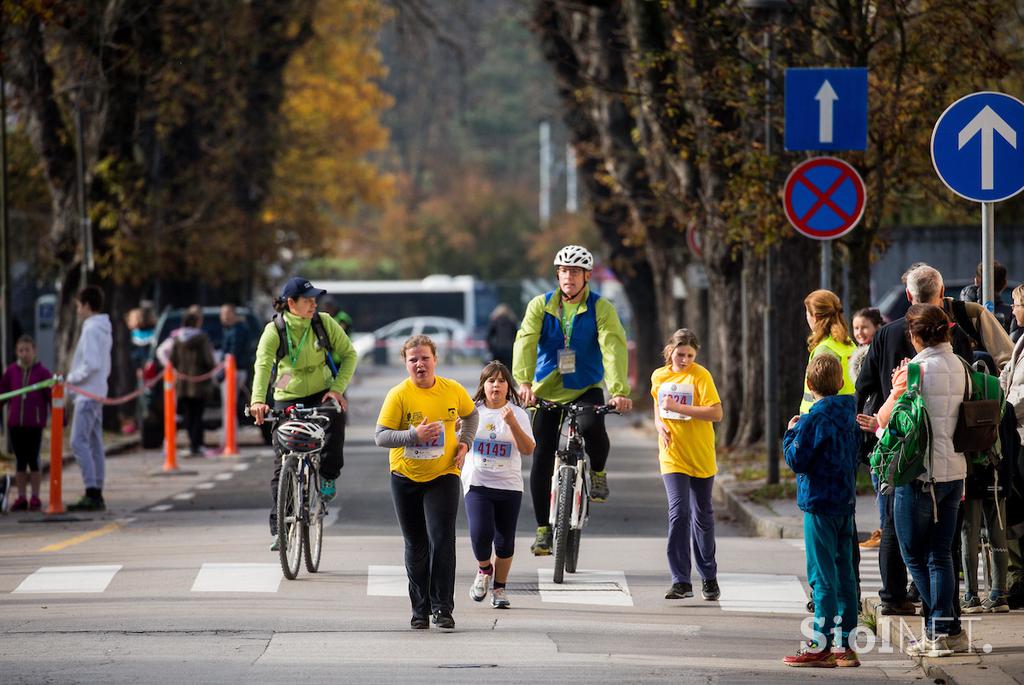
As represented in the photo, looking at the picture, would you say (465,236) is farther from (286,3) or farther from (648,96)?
(648,96)

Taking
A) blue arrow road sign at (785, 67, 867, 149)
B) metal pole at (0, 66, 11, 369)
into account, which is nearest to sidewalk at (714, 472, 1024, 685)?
blue arrow road sign at (785, 67, 867, 149)

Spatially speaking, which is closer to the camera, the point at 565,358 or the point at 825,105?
the point at 565,358

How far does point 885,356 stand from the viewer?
10328 mm

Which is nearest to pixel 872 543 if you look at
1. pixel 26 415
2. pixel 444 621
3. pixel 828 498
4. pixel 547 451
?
pixel 547 451

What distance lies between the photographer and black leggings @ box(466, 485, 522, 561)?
10727 mm

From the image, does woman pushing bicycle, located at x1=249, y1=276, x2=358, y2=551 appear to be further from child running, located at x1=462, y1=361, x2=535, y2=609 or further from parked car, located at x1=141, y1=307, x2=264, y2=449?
parked car, located at x1=141, y1=307, x2=264, y2=449

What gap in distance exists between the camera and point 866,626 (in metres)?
10.5

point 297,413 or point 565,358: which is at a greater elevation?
point 565,358

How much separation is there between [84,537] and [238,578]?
3333mm

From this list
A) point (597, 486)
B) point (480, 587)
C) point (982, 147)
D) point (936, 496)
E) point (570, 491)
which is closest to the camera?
point (936, 496)

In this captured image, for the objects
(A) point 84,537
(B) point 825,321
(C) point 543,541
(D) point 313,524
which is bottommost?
(A) point 84,537

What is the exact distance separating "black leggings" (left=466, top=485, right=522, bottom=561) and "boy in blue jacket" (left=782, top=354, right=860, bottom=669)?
199 centimetres

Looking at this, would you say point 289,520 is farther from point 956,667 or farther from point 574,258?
point 956,667

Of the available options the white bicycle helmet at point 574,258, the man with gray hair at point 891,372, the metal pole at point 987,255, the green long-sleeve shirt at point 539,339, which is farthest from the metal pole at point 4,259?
the man with gray hair at point 891,372
